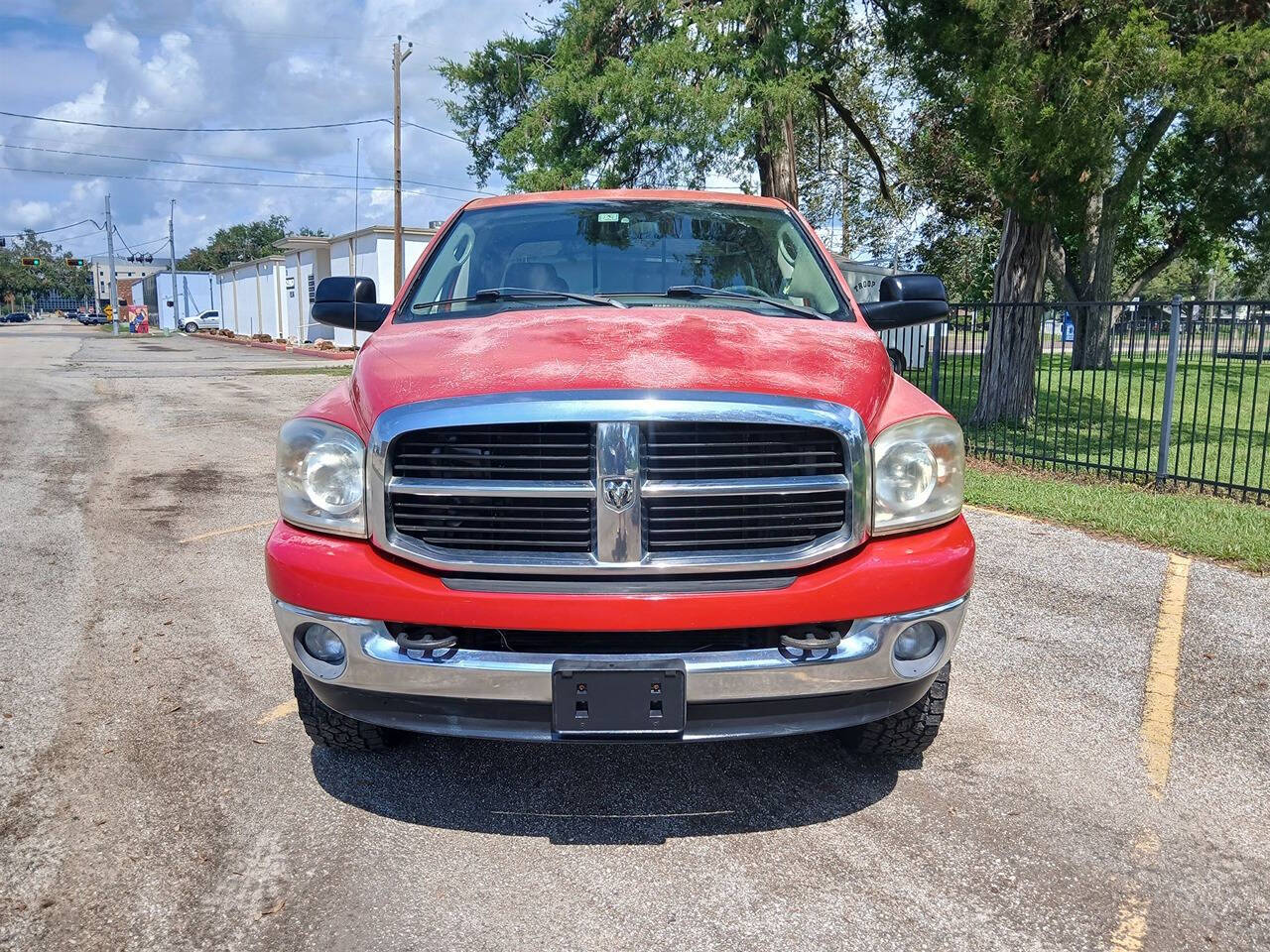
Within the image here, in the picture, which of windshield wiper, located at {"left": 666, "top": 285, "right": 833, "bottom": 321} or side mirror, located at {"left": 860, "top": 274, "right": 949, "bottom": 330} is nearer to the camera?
windshield wiper, located at {"left": 666, "top": 285, "right": 833, "bottom": 321}

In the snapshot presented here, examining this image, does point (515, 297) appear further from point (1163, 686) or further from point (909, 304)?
point (1163, 686)

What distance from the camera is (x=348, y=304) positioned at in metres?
4.44

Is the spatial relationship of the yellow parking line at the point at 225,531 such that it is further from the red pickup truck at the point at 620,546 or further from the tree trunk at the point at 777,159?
the tree trunk at the point at 777,159

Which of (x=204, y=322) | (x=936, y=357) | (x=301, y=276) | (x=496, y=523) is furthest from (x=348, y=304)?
(x=204, y=322)

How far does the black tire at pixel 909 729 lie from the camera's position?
3299 millimetres

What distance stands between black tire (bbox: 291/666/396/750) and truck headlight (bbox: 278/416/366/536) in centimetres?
61

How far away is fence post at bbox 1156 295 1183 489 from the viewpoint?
8703 mm

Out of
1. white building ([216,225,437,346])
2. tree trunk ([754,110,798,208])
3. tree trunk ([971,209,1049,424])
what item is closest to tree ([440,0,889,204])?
tree trunk ([754,110,798,208])

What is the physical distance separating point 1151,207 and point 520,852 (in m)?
34.4

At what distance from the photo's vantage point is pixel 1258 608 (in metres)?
5.46

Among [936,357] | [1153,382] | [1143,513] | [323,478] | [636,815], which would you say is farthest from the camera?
[936,357]

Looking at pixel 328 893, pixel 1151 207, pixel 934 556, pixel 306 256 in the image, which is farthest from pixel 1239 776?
pixel 306 256

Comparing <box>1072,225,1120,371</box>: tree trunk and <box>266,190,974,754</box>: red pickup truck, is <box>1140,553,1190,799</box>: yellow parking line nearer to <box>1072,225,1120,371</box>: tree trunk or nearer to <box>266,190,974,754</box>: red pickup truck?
<box>266,190,974,754</box>: red pickup truck

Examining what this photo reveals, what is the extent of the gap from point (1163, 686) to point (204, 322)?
6759cm
